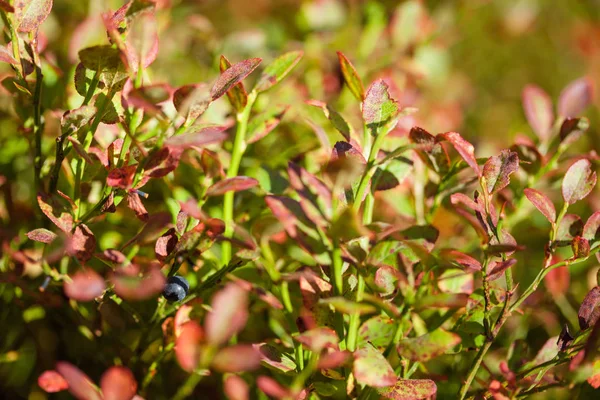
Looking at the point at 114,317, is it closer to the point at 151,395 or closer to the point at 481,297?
the point at 151,395

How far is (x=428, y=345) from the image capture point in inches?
19.1

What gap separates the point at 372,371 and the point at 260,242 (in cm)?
17

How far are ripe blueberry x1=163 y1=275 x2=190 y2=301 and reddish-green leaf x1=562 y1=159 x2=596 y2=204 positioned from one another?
1.28 feet

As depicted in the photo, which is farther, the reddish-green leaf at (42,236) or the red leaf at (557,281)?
the red leaf at (557,281)

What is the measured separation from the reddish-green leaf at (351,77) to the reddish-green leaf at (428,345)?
0.25m

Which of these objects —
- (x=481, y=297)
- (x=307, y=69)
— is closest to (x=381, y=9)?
(x=307, y=69)

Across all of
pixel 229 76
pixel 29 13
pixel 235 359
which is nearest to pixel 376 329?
pixel 235 359

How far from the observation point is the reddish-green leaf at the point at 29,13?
0.56m

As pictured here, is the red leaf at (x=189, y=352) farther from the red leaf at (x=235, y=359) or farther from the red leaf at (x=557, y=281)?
the red leaf at (x=557, y=281)

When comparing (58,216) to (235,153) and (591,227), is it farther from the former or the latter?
(591,227)

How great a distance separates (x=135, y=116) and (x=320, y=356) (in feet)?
0.89

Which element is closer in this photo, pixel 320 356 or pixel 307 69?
pixel 320 356

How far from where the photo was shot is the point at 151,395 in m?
0.70

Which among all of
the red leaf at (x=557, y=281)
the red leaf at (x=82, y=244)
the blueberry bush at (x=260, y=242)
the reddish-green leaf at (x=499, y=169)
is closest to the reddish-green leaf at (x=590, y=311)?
the blueberry bush at (x=260, y=242)
